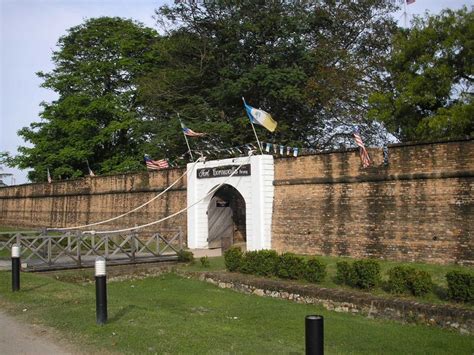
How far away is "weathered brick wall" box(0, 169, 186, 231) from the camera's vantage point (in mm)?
25062

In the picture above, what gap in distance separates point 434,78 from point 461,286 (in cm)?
1281

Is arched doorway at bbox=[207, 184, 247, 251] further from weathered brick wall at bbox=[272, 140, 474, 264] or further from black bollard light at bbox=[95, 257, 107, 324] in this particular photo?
black bollard light at bbox=[95, 257, 107, 324]

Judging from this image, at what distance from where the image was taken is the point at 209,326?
8227 mm

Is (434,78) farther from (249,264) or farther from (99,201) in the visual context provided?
(99,201)

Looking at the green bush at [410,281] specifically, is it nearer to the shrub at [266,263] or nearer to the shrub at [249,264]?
the shrub at [266,263]

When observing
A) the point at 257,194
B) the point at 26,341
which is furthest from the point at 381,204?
the point at 26,341

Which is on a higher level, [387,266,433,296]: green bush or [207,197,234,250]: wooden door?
[207,197,234,250]: wooden door

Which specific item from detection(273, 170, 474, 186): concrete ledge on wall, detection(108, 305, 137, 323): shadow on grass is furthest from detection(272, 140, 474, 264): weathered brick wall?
detection(108, 305, 137, 323): shadow on grass

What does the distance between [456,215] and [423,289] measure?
3.92m

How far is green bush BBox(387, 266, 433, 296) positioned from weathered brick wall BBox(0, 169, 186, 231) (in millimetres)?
13831

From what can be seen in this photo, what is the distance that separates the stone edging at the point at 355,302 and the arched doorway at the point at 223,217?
23.9 feet

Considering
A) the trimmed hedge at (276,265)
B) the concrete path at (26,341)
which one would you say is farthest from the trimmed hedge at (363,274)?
the concrete path at (26,341)

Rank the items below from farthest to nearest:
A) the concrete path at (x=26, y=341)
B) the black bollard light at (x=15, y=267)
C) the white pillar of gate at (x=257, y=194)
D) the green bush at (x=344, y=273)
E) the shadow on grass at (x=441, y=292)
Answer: the white pillar of gate at (x=257, y=194) < the green bush at (x=344, y=273) < the black bollard light at (x=15, y=267) < the shadow on grass at (x=441, y=292) < the concrete path at (x=26, y=341)

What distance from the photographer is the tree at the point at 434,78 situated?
20.1 meters
